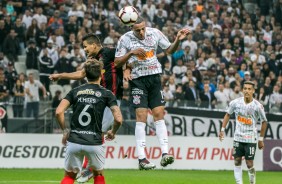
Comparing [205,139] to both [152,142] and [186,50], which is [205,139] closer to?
[152,142]

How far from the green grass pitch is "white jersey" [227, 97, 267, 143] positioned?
7.47ft

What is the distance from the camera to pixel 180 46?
112 ft

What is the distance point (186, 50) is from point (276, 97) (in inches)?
179

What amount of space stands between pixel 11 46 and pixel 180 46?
A: 22.4 ft

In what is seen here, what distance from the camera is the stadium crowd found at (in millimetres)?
30125

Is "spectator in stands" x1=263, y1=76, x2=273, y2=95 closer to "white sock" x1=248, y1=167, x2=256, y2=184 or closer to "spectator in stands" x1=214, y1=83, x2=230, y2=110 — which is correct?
"spectator in stands" x1=214, y1=83, x2=230, y2=110

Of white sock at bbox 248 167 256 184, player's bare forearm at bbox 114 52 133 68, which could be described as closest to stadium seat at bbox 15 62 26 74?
white sock at bbox 248 167 256 184

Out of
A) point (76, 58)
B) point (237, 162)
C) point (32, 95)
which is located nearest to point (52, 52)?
point (76, 58)

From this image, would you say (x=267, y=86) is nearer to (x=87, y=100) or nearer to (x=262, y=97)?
(x=262, y=97)

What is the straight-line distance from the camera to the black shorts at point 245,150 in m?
20.1

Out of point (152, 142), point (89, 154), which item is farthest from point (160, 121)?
point (152, 142)

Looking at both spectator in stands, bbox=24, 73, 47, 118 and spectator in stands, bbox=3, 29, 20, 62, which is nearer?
spectator in stands, bbox=24, 73, 47, 118

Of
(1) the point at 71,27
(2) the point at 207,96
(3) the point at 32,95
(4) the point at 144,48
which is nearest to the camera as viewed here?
(4) the point at 144,48

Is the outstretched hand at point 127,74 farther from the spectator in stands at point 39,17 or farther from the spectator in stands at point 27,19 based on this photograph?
the spectator in stands at point 39,17
